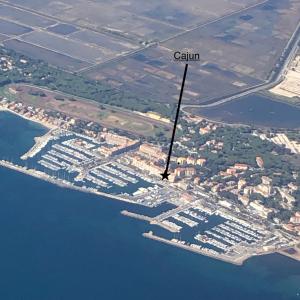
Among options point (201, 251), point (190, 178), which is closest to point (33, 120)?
point (190, 178)

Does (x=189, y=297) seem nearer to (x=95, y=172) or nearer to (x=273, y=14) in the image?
(x=95, y=172)

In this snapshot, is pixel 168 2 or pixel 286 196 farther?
pixel 168 2

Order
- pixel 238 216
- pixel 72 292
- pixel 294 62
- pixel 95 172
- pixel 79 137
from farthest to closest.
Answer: pixel 294 62 < pixel 79 137 < pixel 95 172 < pixel 238 216 < pixel 72 292

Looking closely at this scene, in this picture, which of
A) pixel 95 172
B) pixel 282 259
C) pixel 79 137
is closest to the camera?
pixel 282 259

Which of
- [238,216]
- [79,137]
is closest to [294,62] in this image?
[79,137]

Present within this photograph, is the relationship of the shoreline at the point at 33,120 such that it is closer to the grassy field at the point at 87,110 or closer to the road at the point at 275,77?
the grassy field at the point at 87,110

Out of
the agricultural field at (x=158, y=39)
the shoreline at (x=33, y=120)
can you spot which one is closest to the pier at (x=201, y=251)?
the shoreline at (x=33, y=120)

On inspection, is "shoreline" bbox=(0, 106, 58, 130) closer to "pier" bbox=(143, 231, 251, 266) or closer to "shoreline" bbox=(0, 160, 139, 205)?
"shoreline" bbox=(0, 160, 139, 205)
